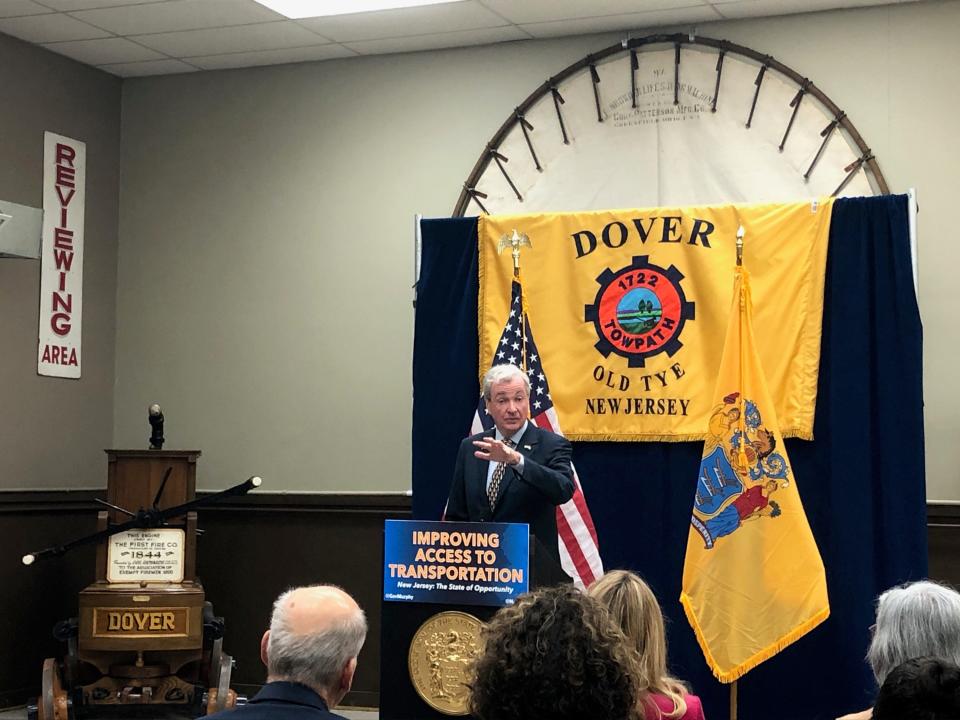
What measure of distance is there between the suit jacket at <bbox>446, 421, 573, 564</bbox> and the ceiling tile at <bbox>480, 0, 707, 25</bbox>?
202 cm

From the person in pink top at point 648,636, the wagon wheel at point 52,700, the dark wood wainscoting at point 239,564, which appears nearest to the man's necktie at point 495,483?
the person in pink top at point 648,636

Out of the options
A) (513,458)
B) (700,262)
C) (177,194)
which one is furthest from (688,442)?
(177,194)

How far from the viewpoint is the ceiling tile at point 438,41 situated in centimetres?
599

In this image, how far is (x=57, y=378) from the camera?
6.38m

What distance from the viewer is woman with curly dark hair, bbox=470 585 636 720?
175 cm

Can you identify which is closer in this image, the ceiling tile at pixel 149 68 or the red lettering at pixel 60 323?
the red lettering at pixel 60 323

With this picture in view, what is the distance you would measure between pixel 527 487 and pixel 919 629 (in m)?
1.98

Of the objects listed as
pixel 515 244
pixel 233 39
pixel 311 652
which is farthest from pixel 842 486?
pixel 233 39

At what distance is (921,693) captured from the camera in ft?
5.77

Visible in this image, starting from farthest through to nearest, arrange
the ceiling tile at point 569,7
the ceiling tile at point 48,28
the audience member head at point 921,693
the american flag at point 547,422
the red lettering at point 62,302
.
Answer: the red lettering at point 62,302
the ceiling tile at point 48,28
the ceiling tile at point 569,7
the american flag at point 547,422
the audience member head at point 921,693

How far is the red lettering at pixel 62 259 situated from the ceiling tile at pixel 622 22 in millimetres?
2523

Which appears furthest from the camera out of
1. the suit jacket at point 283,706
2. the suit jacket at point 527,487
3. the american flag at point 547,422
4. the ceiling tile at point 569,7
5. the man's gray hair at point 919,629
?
the ceiling tile at point 569,7

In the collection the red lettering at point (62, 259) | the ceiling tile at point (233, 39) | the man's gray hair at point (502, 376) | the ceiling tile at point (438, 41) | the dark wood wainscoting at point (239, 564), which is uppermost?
the ceiling tile at point (233, 39)

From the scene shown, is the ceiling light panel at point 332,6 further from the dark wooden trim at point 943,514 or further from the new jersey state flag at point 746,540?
the dark wooden trim at point 943,514
